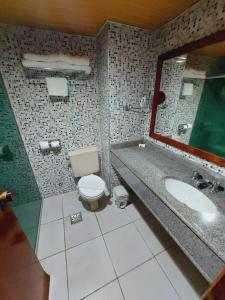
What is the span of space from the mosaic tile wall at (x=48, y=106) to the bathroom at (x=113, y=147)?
12 mm

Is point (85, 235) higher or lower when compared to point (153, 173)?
lower

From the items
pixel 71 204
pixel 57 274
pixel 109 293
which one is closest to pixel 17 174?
pixel 71 204

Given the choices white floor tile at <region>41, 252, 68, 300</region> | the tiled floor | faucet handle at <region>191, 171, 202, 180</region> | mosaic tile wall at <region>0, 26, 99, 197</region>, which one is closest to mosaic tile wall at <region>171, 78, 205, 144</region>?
faucet handle at <region>191, 171, 202, 180</region>

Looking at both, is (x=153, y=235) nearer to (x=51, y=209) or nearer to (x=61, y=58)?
(x=51, y=209)

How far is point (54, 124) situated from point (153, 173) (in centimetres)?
140

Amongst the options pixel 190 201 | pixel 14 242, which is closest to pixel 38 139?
pixel 14 242

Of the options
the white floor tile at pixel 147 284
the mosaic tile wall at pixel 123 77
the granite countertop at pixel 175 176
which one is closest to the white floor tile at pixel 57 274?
the white floor tile at pixel 147 284

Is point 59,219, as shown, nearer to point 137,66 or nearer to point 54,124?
point 54,124

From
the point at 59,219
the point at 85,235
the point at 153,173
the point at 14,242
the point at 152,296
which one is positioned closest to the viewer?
the point at 14,242

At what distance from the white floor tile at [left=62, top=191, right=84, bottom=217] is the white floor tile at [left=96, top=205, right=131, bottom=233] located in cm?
33

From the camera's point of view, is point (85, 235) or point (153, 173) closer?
point (153, 173)

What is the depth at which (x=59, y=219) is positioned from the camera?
6.00ft

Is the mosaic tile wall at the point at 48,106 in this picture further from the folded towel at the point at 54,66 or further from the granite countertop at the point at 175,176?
the granite countertop at the point at 175,176

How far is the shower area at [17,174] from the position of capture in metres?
1.57
